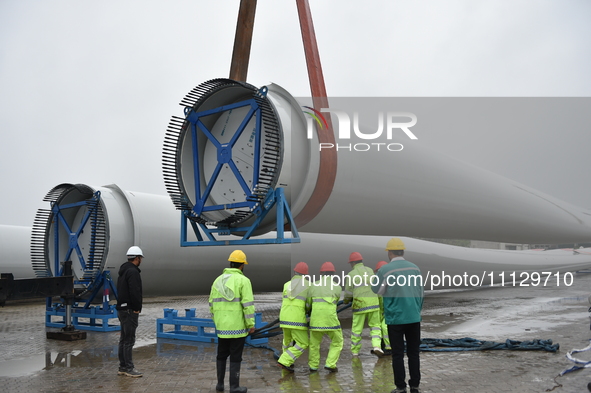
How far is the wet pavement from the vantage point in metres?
5.74

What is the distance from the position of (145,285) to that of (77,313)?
1487mm

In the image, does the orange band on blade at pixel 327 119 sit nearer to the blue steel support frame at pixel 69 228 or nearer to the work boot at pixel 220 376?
the work boot at pixel 220 376

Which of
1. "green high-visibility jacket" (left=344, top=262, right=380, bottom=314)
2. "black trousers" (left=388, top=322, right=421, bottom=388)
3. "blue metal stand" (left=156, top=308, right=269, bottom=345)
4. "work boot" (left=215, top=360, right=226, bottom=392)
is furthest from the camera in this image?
Answer: "blue metal stand" (left=156, top=308, right=269, bottom=345)

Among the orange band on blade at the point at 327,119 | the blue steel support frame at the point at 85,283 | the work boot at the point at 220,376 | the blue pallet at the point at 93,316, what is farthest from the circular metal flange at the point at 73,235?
the work boot at the point at 220,376

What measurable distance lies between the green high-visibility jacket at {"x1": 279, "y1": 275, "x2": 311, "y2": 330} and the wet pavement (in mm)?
566

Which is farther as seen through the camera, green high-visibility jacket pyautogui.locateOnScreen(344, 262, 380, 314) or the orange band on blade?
the orange band on blade

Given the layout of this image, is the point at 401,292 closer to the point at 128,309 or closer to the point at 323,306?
the point at 323,306

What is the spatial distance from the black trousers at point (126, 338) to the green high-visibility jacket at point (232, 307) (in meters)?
1.40

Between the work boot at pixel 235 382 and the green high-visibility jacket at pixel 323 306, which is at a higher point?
the green high-visibility jacket at pixel 323 306

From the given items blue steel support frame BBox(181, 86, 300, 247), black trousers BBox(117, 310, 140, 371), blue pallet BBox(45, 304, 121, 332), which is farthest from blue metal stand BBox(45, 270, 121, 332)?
black trousers BBox(117, 310, 140, 371)

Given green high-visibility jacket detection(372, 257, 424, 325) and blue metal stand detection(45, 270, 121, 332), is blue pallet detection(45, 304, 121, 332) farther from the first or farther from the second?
green high-visibility jacket detection(372, 257, 424, 325)

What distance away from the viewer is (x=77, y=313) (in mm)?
9938

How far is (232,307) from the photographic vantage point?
5.41 metres

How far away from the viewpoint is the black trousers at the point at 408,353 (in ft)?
16.8
